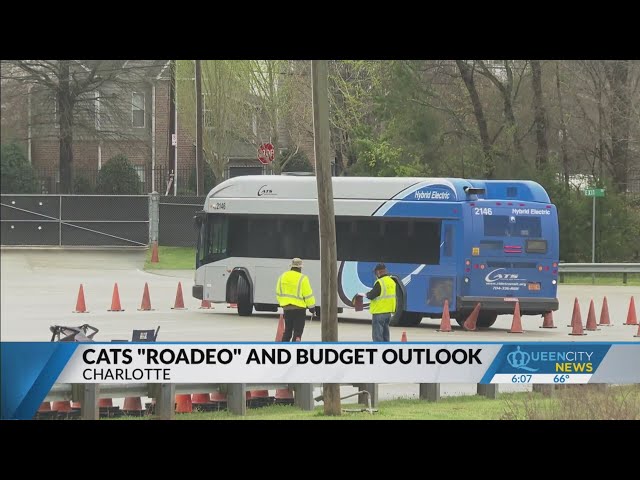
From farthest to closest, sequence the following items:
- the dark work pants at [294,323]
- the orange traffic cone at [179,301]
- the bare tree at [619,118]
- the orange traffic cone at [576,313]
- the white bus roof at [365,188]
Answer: the orange traffic cone at [179,301], the white bus roof at [365,188], the orange traffic cone at [576,313], the bare tree at [619,118], the dark work pants at [294,323]

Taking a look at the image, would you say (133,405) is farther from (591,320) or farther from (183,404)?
(591,320)

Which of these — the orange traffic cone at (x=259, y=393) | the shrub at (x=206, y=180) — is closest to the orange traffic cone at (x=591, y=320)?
the shrub at (x=206, y=180)

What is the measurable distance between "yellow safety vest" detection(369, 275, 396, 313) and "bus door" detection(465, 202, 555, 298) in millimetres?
3942

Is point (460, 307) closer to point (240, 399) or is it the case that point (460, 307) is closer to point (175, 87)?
point (175, 87)

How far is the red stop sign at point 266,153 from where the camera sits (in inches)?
853

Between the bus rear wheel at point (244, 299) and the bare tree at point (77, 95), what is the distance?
16.7 ft

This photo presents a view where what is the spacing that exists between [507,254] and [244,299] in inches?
185

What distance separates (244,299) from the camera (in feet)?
83.6

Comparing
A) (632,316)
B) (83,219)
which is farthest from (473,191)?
(83,219)

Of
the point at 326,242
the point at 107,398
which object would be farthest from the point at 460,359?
the point at 107,398

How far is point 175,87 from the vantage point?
21.4 metres

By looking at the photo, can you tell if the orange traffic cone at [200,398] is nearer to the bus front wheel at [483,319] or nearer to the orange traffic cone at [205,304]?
the bus front wheel at [483,319]

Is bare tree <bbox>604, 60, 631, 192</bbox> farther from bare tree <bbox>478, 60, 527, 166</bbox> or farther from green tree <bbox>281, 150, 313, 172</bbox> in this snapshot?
green tree <bbox>281, 150, 313, 172</bbox>

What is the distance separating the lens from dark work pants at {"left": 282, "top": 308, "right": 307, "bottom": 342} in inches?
794
